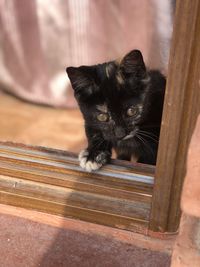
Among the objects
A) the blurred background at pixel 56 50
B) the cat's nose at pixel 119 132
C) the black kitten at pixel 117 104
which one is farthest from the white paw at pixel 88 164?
the blurred background at pixel 56 50

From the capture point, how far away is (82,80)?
1.07 metres

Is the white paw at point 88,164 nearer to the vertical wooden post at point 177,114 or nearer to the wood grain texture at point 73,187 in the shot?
the wood grain texture at point 73,187

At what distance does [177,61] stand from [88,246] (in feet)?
1.73

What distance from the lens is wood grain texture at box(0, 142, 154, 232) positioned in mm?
998

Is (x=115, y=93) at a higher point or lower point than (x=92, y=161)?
higher

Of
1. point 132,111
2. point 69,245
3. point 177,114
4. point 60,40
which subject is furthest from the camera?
point 60,40

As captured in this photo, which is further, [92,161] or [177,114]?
[92,161]

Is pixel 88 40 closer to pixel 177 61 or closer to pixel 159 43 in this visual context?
pixel 159 43

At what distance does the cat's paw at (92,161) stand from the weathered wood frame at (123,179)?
19 mm

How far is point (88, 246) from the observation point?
98 cm

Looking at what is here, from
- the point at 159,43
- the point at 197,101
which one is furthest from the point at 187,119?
the point at 159,43

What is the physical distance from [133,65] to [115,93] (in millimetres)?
93

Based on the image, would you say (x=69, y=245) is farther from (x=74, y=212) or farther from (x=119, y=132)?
(x=119, y=132)

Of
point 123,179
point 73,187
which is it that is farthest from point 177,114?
point 73,187
